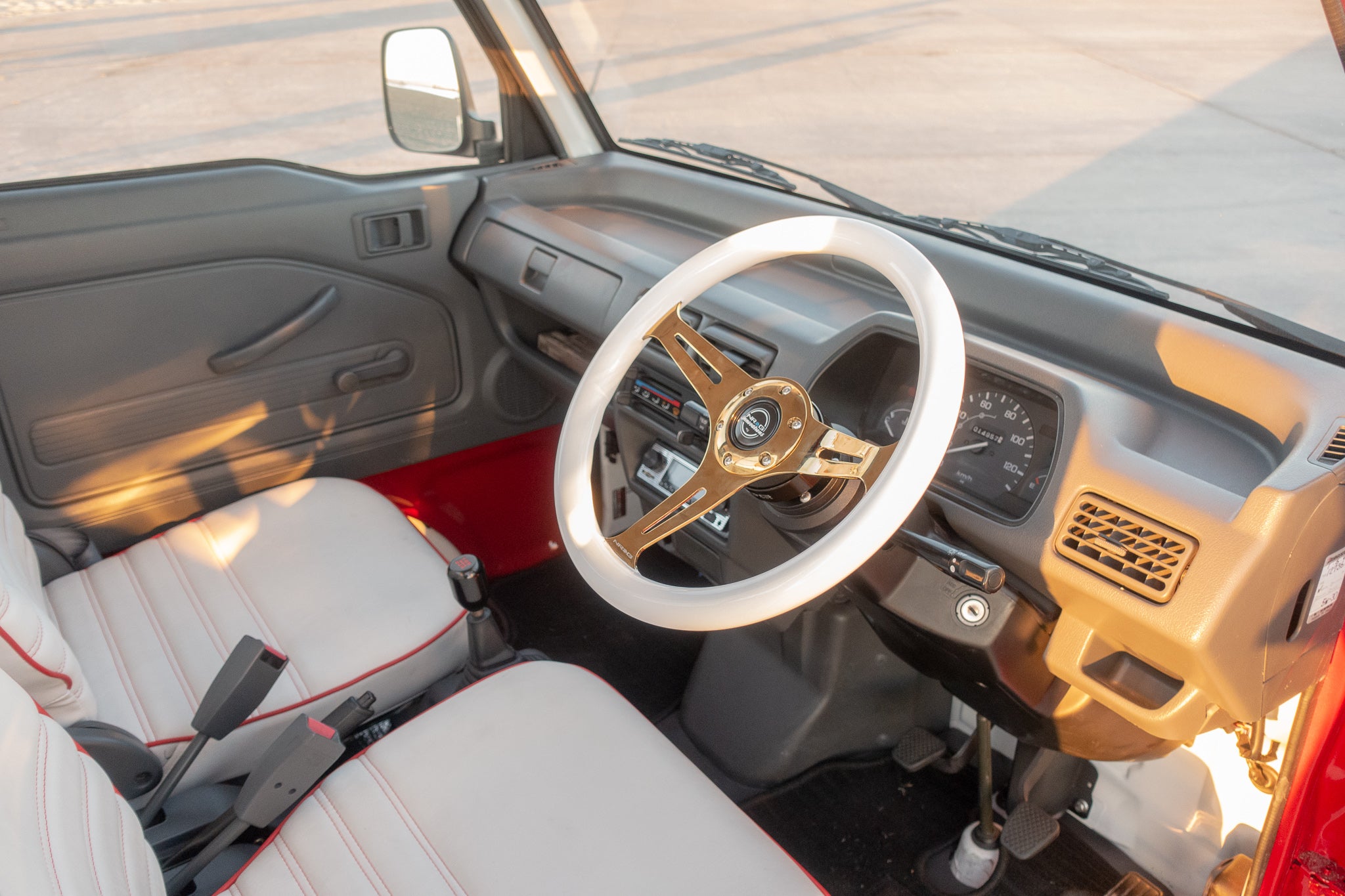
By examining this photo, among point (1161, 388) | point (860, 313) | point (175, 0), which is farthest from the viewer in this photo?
point (175, 0)

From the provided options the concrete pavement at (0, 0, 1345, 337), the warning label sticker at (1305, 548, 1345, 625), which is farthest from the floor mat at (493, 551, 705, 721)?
the warning label sticker at (1305, 548, 1345, 625)

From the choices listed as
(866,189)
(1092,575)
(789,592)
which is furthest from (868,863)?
(866,189)

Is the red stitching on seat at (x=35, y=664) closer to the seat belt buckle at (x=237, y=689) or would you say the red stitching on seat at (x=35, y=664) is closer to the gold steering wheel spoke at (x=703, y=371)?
the seat belt buckle at (x=237, y=689)

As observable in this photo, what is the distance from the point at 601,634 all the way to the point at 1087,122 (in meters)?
1.51

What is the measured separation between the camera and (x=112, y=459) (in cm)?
191

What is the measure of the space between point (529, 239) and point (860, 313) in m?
0.78

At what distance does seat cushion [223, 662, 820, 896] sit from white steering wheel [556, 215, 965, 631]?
306mm

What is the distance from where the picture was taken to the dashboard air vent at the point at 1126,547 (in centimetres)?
101

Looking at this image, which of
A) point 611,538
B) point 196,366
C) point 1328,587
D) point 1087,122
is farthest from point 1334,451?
point 196,366

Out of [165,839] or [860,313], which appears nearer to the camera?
[165,839]

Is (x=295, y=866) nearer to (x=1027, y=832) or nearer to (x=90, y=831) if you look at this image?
(x=90, y=831)

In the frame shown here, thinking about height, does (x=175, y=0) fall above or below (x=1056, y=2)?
below

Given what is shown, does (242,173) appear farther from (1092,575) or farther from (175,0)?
(1092,575)

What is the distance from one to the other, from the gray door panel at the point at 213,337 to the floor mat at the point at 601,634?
0.46 metres
